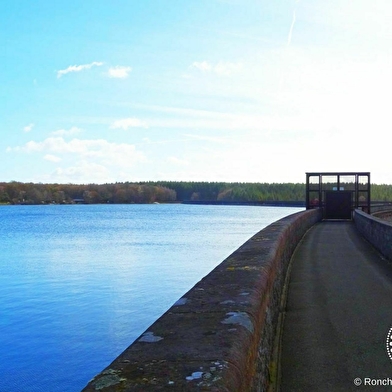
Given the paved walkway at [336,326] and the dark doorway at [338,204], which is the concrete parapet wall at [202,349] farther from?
the dark doorway at [338,204]

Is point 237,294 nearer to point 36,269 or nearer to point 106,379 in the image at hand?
point 106,379

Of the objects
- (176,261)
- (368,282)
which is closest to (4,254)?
(176,261)

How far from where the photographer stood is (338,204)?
3231cm

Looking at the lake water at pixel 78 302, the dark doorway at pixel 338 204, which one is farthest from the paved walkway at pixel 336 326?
the dark doorway at pixel 338 204

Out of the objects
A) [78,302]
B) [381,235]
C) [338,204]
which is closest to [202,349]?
[381,235]

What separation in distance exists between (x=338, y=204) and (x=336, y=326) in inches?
1070

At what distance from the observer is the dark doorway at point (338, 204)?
3209cm

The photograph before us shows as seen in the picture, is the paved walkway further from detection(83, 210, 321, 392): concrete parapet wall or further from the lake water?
the lake water

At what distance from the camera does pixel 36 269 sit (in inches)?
1124

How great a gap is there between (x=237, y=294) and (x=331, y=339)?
2079 millimetres

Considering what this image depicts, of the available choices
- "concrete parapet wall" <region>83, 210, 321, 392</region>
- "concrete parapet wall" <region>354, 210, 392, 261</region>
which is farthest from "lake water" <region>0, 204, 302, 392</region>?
"concrete parapet wall" <region>83, 210, 321, 392</region>

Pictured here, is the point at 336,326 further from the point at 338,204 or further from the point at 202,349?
the point at 338,204

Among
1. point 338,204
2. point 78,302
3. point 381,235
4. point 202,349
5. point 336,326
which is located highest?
point 338,204

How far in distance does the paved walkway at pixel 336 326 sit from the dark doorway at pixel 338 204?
21.1m
